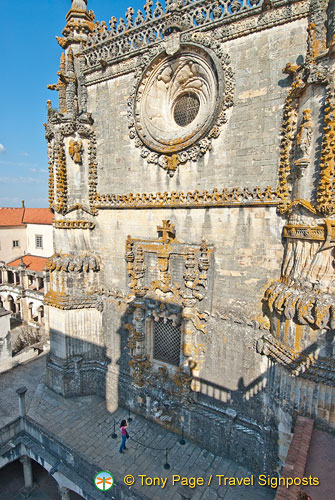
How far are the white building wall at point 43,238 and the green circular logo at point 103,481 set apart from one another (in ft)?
88.7

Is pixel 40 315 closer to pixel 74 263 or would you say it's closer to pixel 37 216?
pixel 37 216

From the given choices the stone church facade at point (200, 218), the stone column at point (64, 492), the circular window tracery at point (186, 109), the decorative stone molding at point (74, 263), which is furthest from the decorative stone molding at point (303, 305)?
the stone column at point (64, 492)

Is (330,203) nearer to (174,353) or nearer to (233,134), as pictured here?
(233,134)

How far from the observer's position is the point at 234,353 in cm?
1000

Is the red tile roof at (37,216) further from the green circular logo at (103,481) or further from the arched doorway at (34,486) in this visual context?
the green circular logo at (103,481)

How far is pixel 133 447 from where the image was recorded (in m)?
10.9

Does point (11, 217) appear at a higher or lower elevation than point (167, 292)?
higher

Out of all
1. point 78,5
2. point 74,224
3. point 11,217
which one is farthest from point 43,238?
point 78,5

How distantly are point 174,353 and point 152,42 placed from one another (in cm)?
1227

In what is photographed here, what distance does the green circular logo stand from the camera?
347 inches

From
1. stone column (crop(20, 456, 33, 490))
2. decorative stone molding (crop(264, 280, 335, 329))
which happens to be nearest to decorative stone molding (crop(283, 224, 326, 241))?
decorative stone molding (crop(264, 280, 335, 329))

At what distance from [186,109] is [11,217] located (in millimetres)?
31722

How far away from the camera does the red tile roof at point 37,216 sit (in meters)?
34.3

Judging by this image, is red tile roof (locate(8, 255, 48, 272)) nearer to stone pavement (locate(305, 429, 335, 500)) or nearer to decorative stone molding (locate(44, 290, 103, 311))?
decorative stone molding (locate(44, 290, 103, 311))
